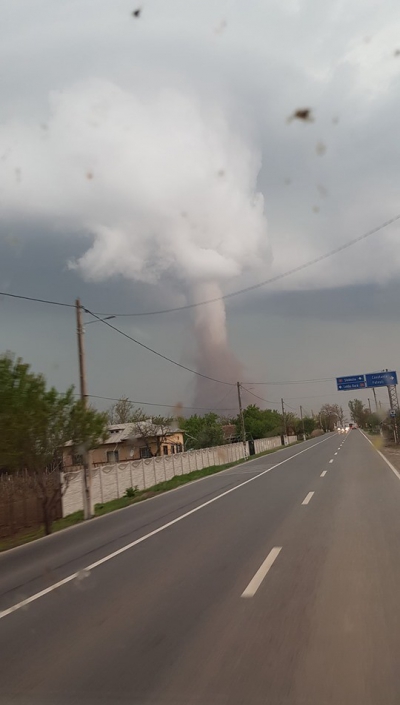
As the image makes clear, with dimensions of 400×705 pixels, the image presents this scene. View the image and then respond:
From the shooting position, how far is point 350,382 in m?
65.7

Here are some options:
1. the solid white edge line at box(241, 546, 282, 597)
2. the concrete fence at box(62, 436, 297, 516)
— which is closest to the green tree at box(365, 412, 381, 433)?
the concrete fence at box(62, 436, 297, 516)

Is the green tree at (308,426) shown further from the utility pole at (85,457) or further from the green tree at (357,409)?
the utility pole at (85,457)

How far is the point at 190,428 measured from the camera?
112 meters

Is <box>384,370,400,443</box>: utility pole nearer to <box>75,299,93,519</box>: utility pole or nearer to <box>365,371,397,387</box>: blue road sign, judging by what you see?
<box>365,371,397,387</box>: blue road sign

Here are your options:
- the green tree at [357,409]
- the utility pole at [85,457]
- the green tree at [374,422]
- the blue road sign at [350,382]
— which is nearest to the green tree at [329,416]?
the green tree at [357,409]

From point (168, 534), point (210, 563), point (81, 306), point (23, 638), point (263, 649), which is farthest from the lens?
point (81, 306)

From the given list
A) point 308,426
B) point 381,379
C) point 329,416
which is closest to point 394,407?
point 381,379

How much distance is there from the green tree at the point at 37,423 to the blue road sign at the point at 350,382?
48.2m

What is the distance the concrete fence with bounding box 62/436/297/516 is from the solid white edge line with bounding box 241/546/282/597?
12.6 meters

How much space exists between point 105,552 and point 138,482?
71.7 feet

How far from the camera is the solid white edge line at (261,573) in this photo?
763 cm

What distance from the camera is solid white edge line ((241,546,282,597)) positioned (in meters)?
7.63

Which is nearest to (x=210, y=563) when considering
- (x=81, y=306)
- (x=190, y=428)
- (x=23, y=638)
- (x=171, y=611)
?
(x=171, y=611)

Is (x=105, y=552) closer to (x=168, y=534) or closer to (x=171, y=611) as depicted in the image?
(x=168, y=534)
